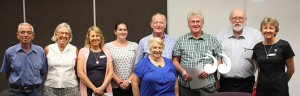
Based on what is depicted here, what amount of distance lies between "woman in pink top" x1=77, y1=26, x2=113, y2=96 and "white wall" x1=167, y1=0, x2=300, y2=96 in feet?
4.44

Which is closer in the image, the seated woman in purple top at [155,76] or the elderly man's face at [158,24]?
the seated woman in purple top at [155,76]

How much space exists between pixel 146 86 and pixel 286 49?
4.62ft

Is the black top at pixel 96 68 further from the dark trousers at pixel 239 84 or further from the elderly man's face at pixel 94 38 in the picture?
the dark trousers at pixel 239 84

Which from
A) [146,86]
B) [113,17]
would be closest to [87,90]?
[146,86]

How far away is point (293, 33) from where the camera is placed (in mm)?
4113

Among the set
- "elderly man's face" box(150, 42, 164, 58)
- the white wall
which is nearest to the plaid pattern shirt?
"elderly man's face" box(150, 42, 164, 58)

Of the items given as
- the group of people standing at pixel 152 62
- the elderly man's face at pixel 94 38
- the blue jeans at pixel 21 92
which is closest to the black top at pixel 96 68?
the group of people standing at pixel 152 62

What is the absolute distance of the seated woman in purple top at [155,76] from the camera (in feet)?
9.30

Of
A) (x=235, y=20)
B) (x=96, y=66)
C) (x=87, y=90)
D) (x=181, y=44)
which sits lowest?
(x=87, y=90)

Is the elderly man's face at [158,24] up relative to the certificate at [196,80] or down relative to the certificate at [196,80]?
up

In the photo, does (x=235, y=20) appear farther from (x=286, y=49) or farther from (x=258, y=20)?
(x=258, y=20)

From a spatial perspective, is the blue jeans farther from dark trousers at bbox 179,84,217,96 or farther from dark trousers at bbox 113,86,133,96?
dark trousers at bbox 179,84,217,96

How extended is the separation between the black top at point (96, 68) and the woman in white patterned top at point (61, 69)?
0.17 metres

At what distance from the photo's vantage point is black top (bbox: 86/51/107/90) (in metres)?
3.19
